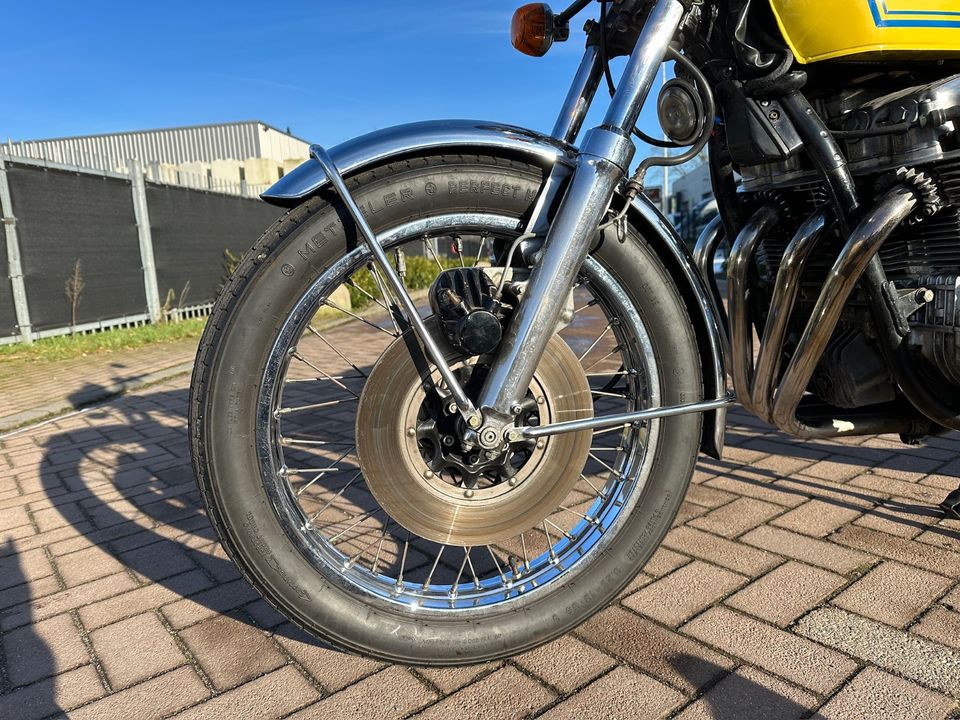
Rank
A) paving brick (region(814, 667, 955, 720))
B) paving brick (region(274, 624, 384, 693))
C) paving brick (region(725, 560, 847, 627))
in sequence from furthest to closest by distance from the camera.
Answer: paving brick (region(725, 560, 847, 627)), paving brick (region(274, 624, 384, 693)), paving brick (region(814, 667, 955, 720))

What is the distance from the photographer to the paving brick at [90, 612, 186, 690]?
182 centimetres

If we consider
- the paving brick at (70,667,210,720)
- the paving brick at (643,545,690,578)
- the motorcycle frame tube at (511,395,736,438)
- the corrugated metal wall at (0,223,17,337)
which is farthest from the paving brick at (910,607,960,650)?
the corrugated metal wall at (0,223,17,337)

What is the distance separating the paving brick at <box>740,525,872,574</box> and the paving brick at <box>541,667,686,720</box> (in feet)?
2.75

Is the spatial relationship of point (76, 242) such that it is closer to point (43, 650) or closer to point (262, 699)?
point (43, 650)

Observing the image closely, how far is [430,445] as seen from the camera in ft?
5.74

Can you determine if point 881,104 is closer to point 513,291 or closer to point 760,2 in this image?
point 760,2

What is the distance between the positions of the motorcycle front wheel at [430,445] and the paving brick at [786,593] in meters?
0.41

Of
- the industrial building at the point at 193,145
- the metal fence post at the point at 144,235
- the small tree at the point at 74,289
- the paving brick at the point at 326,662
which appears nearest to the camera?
the paving brick at the point at 326,662

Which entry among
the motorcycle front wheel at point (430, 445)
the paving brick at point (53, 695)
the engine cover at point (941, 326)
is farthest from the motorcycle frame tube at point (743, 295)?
the paving brick at point (53, 695)

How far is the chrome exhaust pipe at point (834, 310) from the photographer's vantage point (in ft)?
5.73

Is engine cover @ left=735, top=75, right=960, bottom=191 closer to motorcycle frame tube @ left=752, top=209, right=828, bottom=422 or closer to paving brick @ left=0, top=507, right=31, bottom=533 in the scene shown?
motorcycle frame tube @ left=752, top=209, right=828, bottom=422

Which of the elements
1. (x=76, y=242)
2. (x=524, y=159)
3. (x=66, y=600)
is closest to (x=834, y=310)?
(x=524, y=159)

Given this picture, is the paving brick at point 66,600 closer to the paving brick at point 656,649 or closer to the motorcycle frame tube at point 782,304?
the paving brick at point 656,649

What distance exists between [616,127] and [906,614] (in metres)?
1.44
